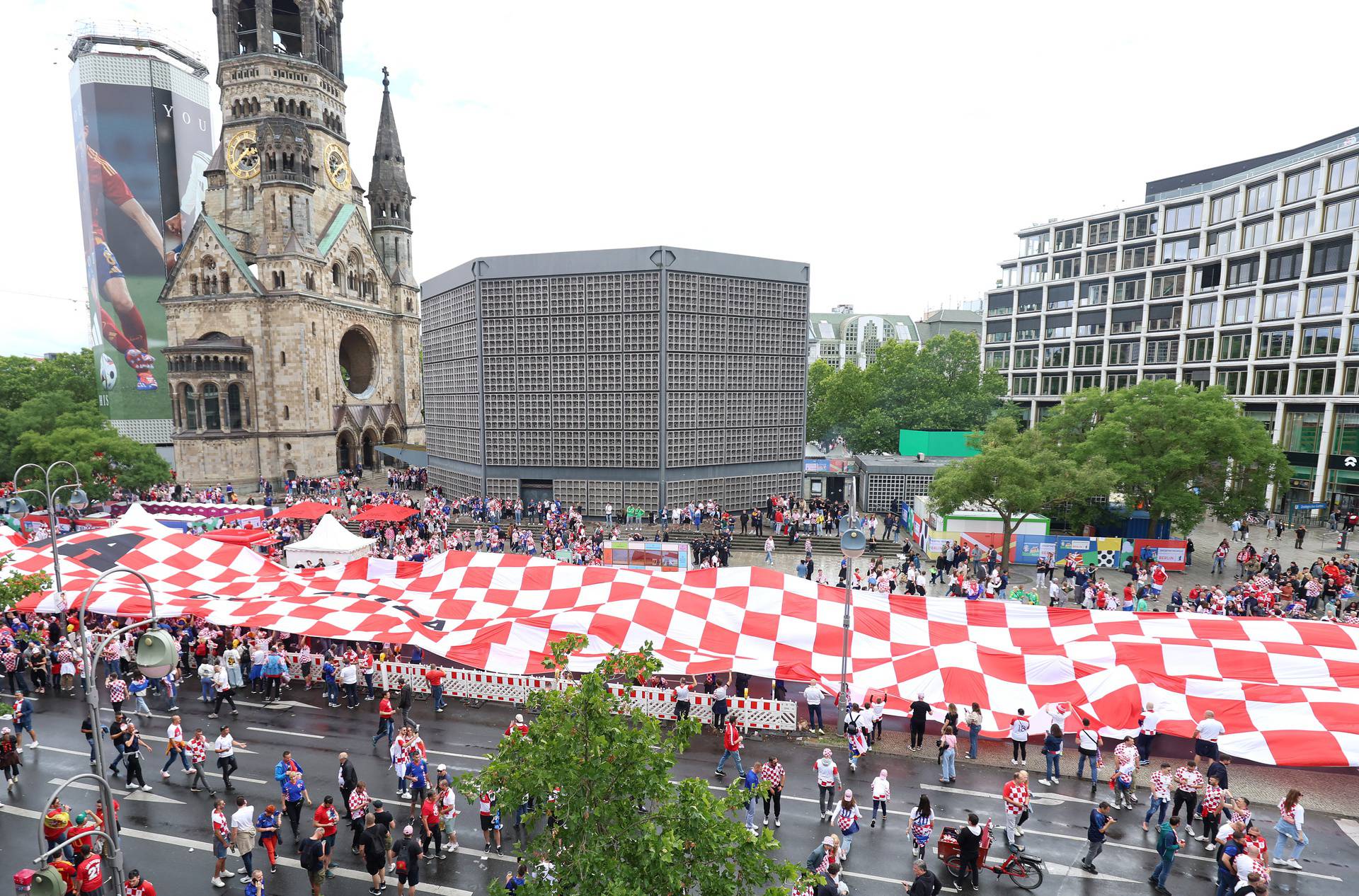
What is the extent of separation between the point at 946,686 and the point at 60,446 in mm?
50930

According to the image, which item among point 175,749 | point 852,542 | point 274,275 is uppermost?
point 274,275

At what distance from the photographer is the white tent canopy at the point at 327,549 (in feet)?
88.3

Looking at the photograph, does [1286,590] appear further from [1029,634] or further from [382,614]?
[382,614]

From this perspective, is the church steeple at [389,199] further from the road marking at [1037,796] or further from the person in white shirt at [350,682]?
the road marking at [1037,796]

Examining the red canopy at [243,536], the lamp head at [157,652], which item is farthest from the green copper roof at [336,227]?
the lamp head at [157,652]

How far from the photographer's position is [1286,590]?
25641mm

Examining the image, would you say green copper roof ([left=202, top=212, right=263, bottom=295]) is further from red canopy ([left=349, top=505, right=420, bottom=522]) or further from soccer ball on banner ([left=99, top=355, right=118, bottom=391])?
red canopy ([left=349, top=505, right=420, bottom=522])

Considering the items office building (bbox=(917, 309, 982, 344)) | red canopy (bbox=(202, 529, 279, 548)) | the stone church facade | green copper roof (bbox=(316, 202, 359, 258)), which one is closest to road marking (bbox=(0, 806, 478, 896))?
red canopy (bbox=(202, 529, 279, 548))

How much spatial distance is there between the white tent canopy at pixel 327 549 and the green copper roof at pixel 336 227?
3969cm

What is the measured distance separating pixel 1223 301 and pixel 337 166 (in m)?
76.2

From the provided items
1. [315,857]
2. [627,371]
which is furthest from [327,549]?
[627,371]

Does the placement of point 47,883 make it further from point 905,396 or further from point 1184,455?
point 905,396

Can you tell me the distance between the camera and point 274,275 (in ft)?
182

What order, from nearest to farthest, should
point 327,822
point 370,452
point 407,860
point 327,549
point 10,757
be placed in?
point 407,860 < point 327,822 < point 10,757 < point 327,549 < point 370,452
